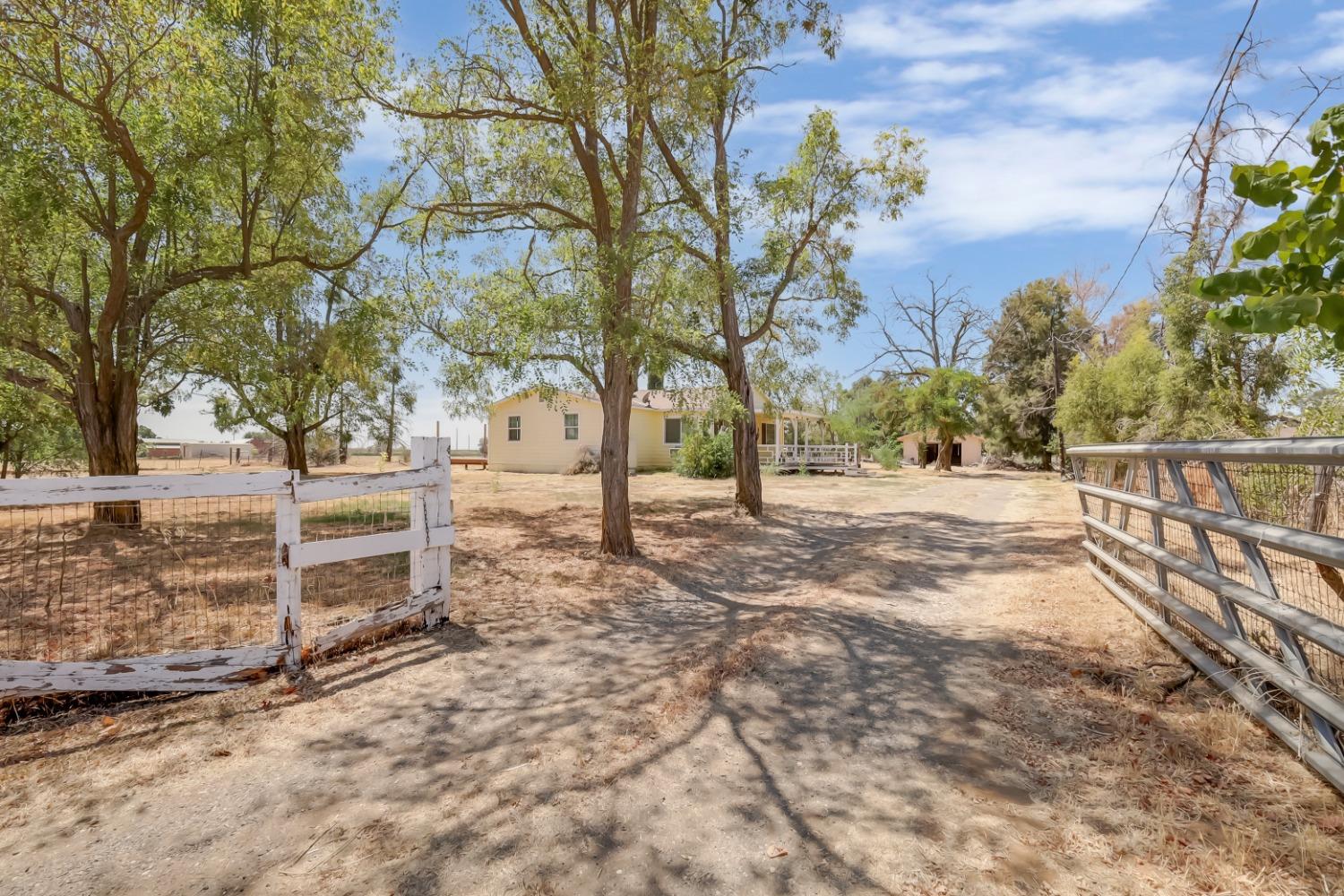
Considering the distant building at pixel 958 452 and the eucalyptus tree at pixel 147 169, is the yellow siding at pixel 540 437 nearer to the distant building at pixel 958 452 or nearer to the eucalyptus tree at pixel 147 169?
the eucalyptus tree at pixel 147 169

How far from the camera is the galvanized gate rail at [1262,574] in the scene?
7.91ft

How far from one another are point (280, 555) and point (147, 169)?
801 cm

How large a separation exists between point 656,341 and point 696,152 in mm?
4674

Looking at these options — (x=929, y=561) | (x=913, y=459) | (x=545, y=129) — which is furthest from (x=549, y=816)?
(x=913, y=459)

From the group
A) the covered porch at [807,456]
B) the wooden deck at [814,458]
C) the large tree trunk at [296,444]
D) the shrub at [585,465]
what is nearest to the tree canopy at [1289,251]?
the large tree trunk at [296,444]

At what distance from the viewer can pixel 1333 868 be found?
6.96ft

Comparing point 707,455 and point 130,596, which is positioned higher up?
point 707,455

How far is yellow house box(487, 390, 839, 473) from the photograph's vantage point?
2844cm

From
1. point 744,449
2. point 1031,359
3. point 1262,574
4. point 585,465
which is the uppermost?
point 1031,359

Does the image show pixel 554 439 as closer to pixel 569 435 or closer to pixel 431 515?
pixel 569 435

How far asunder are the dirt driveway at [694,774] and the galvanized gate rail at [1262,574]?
212mm

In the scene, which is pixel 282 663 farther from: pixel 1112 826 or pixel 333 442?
pixel 333 442

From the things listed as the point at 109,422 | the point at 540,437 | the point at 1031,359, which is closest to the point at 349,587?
the point at 109,422

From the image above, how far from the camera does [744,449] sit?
1383cm
